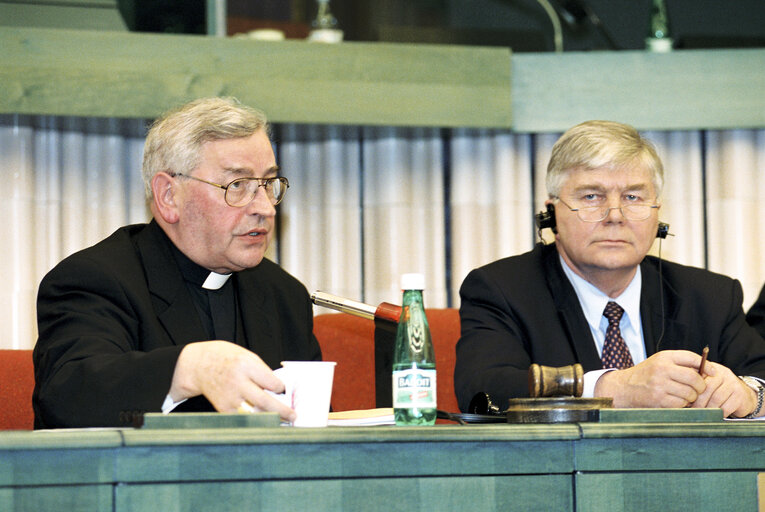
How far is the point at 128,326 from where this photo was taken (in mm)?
1983

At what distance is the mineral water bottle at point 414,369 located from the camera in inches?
58.2

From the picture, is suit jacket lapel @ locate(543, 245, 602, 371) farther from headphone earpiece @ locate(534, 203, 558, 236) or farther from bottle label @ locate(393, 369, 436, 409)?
bottle label @ locate(393, 369, 436, 409)

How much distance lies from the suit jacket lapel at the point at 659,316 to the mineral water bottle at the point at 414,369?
98 centimetres

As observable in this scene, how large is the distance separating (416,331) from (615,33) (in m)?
2.11

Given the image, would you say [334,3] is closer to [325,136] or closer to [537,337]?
[325,136]

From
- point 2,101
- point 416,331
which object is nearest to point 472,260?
point 2,101

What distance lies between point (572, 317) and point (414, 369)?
967 mm

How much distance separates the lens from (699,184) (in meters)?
3.39

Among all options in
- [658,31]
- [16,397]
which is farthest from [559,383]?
[658,31]

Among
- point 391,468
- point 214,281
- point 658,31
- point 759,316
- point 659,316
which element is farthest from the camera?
point 658,31

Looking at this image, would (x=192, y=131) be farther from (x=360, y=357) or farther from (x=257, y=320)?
(x=360, y=357)

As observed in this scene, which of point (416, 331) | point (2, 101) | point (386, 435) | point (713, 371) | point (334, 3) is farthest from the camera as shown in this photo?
point (334, 3)

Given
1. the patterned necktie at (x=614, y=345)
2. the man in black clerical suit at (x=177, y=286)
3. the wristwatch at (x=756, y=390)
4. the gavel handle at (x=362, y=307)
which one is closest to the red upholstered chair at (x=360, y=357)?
the man in black clerical suit at (x=177, y=286)

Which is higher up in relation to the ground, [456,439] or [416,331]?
[416,331]
